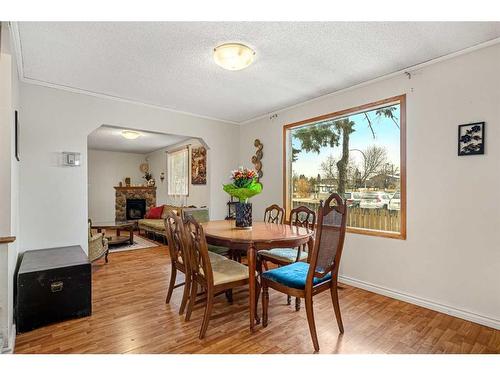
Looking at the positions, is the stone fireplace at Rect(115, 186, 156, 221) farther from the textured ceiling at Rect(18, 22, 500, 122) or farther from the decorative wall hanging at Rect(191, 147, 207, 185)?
the textured ceiling at Rect(18, 22, 500, 122)

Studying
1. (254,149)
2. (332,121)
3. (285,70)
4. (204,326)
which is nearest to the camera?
(204,326)

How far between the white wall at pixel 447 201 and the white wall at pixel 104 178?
763 cm

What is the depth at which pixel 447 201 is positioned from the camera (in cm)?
246

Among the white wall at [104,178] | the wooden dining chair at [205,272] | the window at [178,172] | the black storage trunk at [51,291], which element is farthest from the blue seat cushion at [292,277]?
the white wall at [104,178]

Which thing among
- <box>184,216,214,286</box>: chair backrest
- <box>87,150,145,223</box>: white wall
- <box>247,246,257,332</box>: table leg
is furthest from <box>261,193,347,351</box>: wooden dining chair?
<box>87,150,145,223</box>: white wall

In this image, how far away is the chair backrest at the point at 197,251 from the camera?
1997 mm

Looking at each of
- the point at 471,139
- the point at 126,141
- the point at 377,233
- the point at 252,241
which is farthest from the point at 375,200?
the point at 126,141

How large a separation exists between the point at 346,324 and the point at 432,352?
1.99ft

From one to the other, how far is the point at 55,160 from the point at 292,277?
3.09 m

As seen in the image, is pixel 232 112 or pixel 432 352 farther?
pixel 232 112

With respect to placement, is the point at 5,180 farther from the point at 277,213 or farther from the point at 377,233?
the point at 377,233
